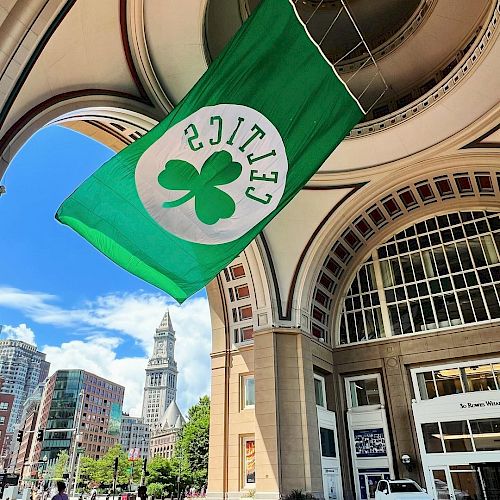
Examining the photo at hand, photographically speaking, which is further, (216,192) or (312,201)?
(312,201)

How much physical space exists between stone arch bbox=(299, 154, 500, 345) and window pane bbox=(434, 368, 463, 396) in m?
4.64

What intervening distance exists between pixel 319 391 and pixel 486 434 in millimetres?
6066

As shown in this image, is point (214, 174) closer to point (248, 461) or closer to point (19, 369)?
point (248, 461)

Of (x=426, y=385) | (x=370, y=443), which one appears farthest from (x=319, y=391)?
(x=426, y=385)

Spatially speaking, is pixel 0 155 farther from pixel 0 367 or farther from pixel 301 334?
pixel 0 367

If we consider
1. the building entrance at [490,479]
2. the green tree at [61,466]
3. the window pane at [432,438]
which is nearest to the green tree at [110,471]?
the green tree at [61,466]

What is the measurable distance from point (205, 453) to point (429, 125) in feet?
122

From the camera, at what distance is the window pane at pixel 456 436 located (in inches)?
590

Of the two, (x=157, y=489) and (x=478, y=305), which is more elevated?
(x=478, y=305)

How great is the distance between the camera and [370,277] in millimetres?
19656

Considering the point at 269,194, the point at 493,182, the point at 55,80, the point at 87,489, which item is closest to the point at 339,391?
the point at 493,182

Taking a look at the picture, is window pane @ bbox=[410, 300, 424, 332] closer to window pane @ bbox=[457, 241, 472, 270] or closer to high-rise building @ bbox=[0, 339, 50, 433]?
window pane @ bbox=[457, 241, 472, 270]

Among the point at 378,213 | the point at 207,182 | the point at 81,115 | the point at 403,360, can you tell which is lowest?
the point at 403,360

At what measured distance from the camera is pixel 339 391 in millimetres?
18203
